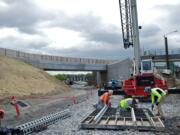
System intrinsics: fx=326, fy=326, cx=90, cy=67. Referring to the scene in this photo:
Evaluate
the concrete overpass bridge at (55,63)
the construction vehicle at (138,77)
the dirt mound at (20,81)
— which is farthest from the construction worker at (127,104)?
the concrete overpass bridge at (55,63)

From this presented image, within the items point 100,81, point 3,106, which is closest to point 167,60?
point 100,81

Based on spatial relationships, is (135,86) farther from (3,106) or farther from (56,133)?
(56,133)

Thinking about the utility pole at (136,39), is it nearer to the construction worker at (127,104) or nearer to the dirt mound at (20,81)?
the construction worker at (127,104)

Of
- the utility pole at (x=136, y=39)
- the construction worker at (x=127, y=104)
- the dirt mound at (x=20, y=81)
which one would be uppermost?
the utility pole at (x=136, y=39)

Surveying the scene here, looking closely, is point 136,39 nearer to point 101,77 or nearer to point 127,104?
point 127,104

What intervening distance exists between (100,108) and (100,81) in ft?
178

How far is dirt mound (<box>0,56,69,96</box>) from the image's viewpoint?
1391 inches

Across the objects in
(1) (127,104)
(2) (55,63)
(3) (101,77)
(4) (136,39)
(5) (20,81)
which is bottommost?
(1) (127,104)

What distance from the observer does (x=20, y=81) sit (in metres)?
39.9

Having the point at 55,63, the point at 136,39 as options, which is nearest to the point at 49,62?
the point at 55,63

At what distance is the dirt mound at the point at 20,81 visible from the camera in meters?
35.3

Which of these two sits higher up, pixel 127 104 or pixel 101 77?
pixel 101 77

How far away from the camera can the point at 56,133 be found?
13.1 metres

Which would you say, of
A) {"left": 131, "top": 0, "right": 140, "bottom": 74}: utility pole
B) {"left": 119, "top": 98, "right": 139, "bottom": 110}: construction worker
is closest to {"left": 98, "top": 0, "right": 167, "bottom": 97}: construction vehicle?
{"left": 131, "top": 0, "right": 140, "bottom": 74}: utility pole
